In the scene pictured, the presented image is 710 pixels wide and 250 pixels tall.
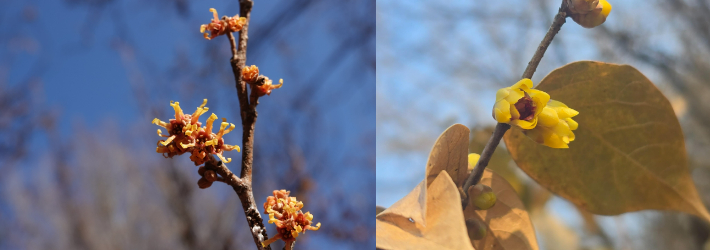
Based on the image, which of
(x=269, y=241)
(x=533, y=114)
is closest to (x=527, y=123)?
(x=533, y=114)

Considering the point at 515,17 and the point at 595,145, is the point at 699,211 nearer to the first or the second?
the point at 595,145

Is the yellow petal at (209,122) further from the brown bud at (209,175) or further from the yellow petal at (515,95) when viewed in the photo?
the yellow petal at (515,95)

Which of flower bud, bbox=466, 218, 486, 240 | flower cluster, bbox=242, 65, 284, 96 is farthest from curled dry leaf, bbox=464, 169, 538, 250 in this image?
flower cluster, bbox=242, 65, 284, 96

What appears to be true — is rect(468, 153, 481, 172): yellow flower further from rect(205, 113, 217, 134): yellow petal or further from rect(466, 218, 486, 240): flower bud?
rect(205, 113, 217, 134): yellow petal

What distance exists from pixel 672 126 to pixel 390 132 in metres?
0.42

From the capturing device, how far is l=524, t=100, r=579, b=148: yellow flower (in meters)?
0.18

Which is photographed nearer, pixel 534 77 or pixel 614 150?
pixel 614 150

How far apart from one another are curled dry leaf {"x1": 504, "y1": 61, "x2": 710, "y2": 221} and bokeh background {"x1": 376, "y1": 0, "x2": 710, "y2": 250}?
1.8 inches

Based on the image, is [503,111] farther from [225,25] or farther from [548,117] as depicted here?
[225,25]

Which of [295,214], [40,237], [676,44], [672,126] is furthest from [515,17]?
[40,237]

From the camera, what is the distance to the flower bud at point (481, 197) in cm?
20

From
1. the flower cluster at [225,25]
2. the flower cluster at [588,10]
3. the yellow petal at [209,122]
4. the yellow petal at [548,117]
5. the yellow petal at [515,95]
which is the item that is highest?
the flower cluster at [225,25]

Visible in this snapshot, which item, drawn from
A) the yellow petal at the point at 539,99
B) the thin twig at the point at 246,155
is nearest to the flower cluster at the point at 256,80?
the thin twig at the point at 246,155

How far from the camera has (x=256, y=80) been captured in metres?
0.19
